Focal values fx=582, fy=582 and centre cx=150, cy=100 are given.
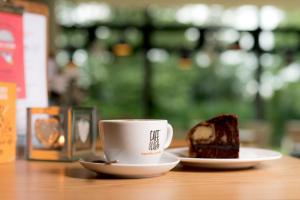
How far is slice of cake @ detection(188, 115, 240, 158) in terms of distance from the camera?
1186 mm

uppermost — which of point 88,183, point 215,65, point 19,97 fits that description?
point 215,65

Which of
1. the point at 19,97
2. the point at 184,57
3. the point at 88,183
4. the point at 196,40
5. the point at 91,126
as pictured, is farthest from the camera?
the point at 196,40

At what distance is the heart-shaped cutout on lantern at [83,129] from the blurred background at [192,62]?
7307mm

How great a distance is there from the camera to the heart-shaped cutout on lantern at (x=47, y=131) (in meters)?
1.31

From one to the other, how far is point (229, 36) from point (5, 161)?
26.2 feet

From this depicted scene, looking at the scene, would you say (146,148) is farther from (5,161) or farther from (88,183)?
(5,161)

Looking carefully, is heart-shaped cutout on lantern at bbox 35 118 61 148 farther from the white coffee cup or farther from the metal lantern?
the white coffee cup

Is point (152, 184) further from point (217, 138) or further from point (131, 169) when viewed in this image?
point (217, 138)

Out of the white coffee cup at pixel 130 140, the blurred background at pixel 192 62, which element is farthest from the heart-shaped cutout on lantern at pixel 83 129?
the blurred background at pixel 192 62

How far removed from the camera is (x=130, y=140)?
1037mm

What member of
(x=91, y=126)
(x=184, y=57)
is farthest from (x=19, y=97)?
(x=184, y=57)

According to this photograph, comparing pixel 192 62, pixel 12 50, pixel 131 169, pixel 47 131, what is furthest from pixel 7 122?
pixel 192 62

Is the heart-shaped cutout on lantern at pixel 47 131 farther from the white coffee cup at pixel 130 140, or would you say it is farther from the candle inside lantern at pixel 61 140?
the white coffee cup at pixel 130 140

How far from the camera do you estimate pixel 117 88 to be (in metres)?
9.25
